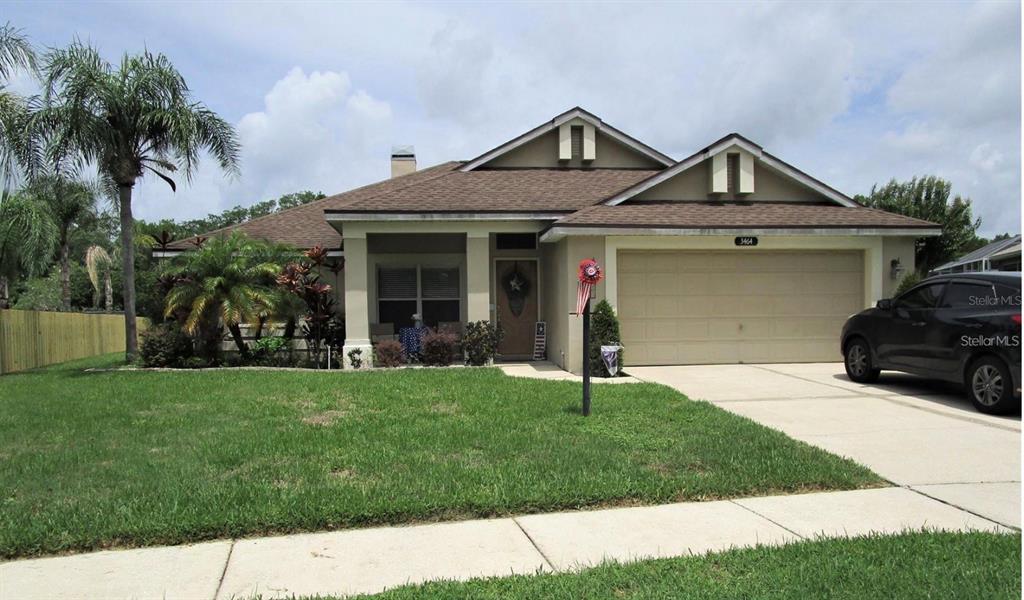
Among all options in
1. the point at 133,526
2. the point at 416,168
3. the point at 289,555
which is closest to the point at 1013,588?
the point at 289,555

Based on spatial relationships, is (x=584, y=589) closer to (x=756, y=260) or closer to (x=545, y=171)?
(x=756, y=260)

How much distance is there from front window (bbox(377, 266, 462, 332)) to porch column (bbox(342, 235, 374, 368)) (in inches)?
70.8

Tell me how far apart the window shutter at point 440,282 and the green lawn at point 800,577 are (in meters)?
12.1

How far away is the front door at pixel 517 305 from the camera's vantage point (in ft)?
50.5

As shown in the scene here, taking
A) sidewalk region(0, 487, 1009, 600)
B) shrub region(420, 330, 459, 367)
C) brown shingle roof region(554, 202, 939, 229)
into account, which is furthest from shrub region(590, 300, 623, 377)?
sidewalk region(0, 487, 1009, 600)

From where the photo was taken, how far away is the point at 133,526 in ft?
15.0

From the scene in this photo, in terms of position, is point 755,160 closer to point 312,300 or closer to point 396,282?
point 396,282

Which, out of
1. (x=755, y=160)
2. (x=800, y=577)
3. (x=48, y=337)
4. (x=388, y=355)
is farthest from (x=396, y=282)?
(x=800, y=577)

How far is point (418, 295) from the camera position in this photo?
51.2 feet

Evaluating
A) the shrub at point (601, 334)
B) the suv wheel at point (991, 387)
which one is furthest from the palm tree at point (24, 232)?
the suv wheel at point (991, 387)

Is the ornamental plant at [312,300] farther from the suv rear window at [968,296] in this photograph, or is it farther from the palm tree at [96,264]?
the palm tree at [96,264]

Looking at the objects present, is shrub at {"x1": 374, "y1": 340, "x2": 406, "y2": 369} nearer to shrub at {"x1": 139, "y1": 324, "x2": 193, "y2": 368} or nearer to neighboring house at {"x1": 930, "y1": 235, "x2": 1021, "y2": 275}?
shrub at {"x1": 139, "y1": 324, "x2": 193, "y2": 368}

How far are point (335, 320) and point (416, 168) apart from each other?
904cm

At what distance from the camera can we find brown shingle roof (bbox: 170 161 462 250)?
16.7 meters
